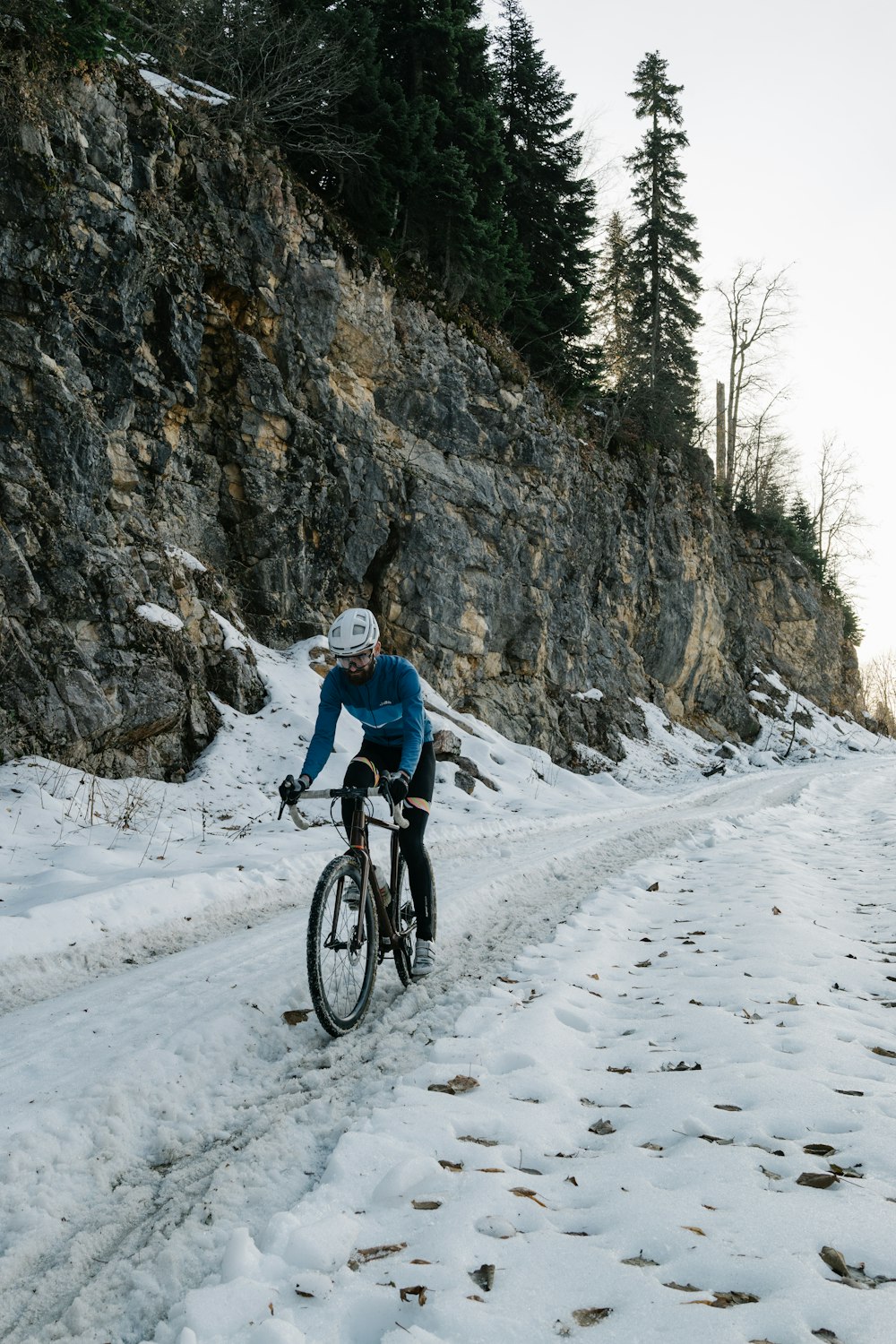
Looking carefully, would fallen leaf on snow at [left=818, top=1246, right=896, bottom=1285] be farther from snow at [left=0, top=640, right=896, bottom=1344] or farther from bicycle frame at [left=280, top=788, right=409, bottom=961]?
bicycle frame at [left=280, top=788, right=409, bottom=961]

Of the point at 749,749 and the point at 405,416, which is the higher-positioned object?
the point at 405,416

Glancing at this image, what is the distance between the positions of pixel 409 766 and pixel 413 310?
18.5 metres

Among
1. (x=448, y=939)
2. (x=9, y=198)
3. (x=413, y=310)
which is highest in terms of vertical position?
(x=413, y=310)

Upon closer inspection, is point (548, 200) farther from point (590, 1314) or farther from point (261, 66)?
point (590, 1314)

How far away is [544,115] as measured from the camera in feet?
89.5

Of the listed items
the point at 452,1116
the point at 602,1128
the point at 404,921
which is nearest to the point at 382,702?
the point at 404,921

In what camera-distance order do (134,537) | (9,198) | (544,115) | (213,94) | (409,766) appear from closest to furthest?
1. (409,766)
2. (9,198)
3. (134,537)
4. (213,94)
5. (544,115)

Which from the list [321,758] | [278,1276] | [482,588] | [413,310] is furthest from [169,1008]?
[413,310]

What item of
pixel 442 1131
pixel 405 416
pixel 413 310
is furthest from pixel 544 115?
pixel 442 1131

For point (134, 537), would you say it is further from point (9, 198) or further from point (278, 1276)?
point (278, 1276)

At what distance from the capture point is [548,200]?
26891mm

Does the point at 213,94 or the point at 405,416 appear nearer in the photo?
the point at 213,94

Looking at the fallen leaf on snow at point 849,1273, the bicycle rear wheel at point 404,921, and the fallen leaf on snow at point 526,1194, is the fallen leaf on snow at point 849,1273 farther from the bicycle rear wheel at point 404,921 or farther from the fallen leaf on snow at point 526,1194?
the bicycle rear wheel at point 404,921

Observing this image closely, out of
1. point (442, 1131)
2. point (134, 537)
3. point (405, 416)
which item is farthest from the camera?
point (405, 416)
